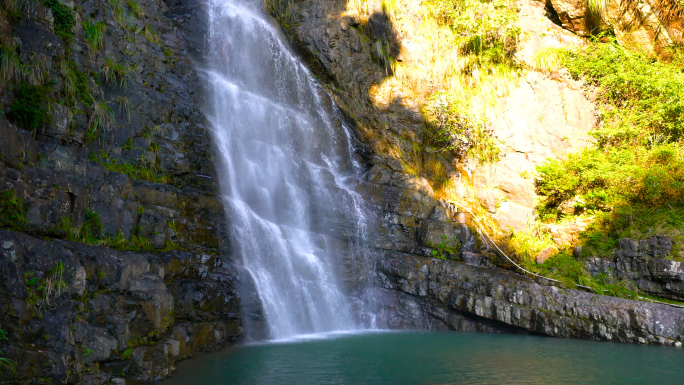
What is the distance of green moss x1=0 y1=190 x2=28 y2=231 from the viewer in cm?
772

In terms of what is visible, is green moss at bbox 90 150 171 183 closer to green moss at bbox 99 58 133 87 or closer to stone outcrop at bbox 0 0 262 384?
stone outcrop at bbox 0 0 262 384

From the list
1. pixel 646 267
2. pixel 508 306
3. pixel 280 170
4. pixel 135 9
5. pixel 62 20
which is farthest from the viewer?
pixel 280 170

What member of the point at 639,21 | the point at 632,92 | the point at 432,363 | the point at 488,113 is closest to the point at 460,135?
the point at 488,113

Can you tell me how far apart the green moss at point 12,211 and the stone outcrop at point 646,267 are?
14.8 m

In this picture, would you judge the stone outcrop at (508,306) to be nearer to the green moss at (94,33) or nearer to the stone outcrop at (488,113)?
the stone outcrop at (488,113)

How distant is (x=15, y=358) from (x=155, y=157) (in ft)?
24.3

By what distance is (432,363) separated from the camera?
35.4 feet

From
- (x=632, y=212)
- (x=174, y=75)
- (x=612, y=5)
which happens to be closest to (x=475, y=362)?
(x=632, y=212)

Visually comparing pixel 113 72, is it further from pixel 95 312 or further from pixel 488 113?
pixel 488 113

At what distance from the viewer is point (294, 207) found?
16266 millimetres

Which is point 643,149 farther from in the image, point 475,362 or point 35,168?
point 35,168

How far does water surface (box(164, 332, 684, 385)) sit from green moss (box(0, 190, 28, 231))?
349cm

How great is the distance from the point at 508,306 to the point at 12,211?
12.6m

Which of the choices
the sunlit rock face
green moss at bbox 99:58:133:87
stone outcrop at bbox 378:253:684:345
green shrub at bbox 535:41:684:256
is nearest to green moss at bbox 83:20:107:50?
green moss at bbox 99:58:133:87
